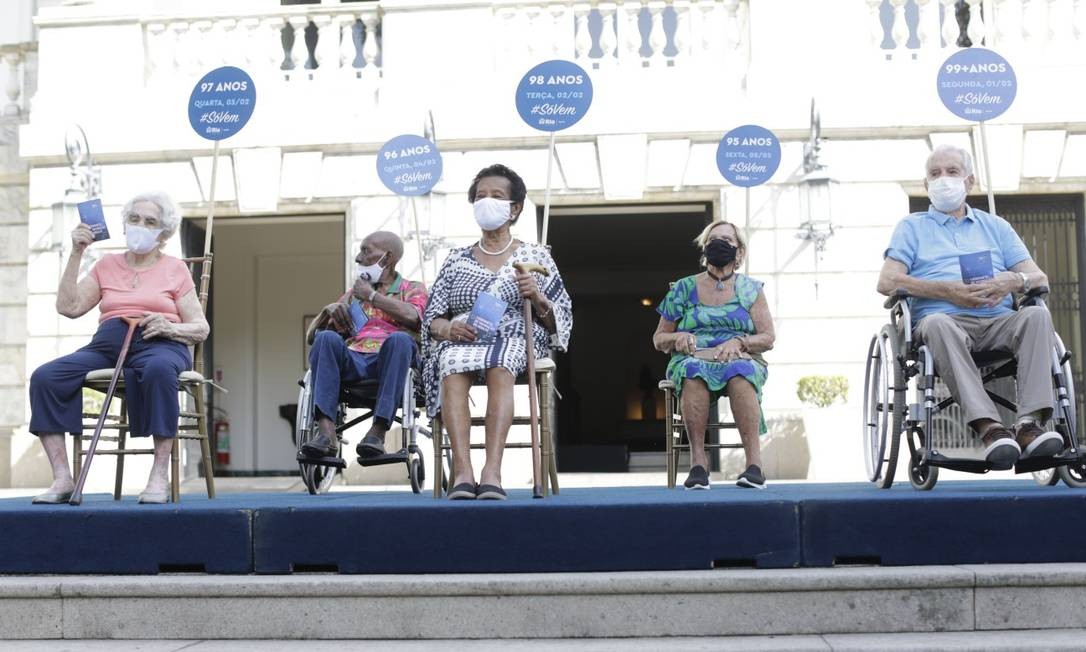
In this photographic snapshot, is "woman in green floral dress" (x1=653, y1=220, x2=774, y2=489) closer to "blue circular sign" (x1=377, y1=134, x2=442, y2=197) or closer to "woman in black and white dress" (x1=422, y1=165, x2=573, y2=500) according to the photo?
"woman in black and white dress" (x1=422, y1=165, x2=573, y2=500)

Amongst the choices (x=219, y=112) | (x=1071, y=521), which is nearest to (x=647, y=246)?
(x=219, y=112)

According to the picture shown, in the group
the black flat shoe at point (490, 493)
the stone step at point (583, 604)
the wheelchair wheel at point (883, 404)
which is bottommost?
the stone step at point (583, 604)

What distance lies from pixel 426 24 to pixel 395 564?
23.7 ft

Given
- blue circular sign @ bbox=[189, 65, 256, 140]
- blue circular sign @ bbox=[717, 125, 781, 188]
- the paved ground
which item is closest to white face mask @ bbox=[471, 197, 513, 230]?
the paved ground

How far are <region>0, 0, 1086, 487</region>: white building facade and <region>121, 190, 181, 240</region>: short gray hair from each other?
4773mm

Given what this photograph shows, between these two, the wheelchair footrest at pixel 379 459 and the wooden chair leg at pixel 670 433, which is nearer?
the wheelchair footrest at pixel 379 459

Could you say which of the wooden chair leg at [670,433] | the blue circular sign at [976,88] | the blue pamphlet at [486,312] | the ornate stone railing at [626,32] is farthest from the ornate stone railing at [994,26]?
the blue pamphlet at [486,312]

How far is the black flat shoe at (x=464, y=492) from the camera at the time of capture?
4.24m

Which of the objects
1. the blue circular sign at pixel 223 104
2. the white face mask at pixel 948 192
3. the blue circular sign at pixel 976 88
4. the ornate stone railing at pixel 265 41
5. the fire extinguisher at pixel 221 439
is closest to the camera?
the white face mask at pixel 948 192

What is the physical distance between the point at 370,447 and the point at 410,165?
Answer: 3.88 metres

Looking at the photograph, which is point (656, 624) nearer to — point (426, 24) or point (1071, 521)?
point (1071, 521)

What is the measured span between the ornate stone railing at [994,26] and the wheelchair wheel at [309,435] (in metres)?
6.03

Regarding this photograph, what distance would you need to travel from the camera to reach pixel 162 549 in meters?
3.85

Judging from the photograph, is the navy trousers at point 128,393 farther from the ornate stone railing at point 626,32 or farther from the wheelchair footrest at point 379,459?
the ornate stone railing at point 626,32
